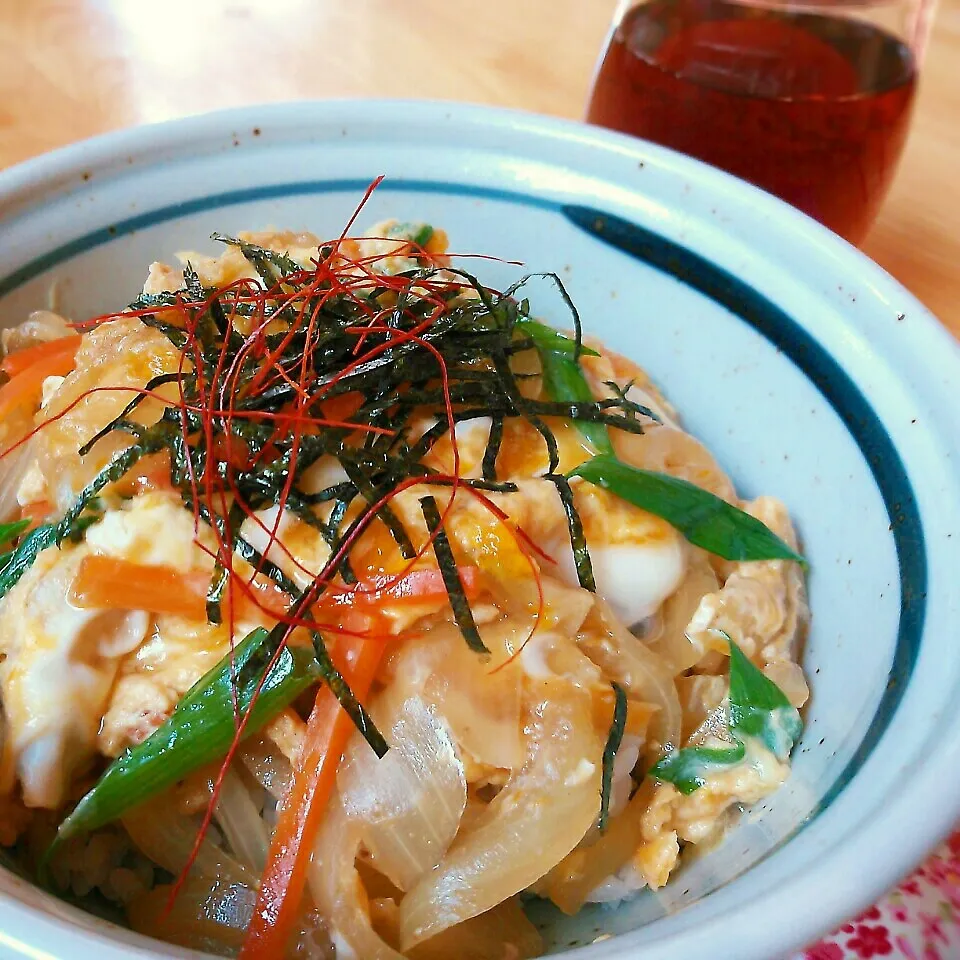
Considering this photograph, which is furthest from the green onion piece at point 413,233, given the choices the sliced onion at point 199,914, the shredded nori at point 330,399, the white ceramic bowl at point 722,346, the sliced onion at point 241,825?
the sliced onion at point 199,914

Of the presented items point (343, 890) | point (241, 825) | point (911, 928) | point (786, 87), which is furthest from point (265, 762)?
point (786, 87)

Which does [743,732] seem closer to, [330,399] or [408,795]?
[408,795]

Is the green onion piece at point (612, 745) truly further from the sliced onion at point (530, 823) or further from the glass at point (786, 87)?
the glass at point (786, 87)

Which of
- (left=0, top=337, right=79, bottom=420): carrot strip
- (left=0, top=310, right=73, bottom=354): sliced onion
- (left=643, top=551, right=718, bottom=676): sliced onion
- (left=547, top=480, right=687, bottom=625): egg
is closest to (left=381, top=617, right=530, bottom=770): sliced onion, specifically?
(left=547, top=480, right=687, bottom=625): egg

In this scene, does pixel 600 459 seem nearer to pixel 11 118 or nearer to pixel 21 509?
pixel 21 509

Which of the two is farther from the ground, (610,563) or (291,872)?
(610,563)

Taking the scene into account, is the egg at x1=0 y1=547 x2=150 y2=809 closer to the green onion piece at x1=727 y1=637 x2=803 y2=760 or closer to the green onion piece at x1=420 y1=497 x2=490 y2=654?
the green onion piece at x1=420 y1=497 x2=490 y2=654

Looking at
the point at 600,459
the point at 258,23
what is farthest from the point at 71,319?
the point at 258,23
